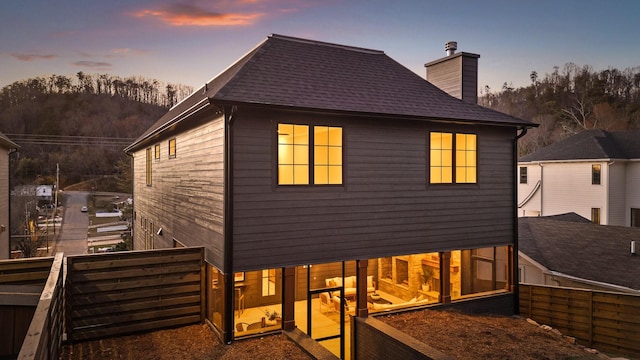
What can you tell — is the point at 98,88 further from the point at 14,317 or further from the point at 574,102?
the point at 14,317

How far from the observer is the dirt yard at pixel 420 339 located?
7203mm

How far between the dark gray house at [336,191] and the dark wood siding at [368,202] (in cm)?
3

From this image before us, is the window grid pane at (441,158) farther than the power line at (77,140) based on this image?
No

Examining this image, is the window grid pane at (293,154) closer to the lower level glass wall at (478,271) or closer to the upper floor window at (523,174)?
the lower level glass wall at (478,271)

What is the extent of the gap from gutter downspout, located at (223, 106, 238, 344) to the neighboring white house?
72.7 feet

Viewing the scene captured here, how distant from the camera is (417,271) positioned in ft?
32.9

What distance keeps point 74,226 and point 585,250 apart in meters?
45.7

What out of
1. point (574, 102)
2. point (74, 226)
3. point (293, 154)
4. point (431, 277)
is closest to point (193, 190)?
point (293, 154)

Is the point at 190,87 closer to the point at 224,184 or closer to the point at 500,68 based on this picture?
the point at 500,68

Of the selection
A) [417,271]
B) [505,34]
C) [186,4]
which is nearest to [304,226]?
[417,271]

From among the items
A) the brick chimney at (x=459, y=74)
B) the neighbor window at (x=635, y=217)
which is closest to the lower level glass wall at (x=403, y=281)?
the brick chimney at (x=459, y=74)

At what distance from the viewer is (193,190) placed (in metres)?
9.77

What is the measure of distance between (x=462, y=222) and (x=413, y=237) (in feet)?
5.30

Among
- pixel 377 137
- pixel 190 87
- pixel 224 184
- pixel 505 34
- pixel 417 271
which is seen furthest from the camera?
pixel 190 87
